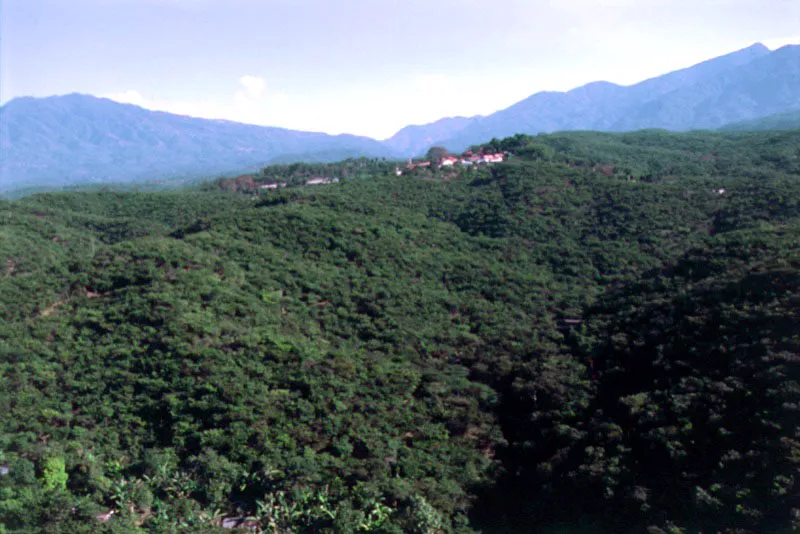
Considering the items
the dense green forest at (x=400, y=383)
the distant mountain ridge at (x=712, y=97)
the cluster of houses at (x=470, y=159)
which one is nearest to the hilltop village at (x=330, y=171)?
the cluster of houses at (x=470, y=159)

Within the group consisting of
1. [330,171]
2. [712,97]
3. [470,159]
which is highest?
[712,97]

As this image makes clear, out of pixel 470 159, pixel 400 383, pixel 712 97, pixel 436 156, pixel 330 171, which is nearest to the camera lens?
pixel 400 383

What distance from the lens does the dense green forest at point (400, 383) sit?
11500mm

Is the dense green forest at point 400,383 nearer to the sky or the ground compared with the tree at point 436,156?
nearer to the ground

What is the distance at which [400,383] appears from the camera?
669 inches

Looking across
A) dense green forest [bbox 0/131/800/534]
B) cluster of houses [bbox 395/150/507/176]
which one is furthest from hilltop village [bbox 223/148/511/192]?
dense green forest [bbox 0/131/800/534]

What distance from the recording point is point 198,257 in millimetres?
21750

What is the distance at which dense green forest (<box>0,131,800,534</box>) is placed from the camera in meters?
11.5

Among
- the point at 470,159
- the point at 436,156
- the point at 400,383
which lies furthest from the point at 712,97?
the point at 400,383

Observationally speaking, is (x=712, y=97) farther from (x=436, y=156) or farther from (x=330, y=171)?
(x=330, y=171)

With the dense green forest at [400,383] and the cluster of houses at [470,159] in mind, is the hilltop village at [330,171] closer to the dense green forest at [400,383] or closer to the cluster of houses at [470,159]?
the cluster of houses at [470,159]

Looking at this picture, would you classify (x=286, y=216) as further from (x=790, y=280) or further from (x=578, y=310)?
(x=790, y=280)

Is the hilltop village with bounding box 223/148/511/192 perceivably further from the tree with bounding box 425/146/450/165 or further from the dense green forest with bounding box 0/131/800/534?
the dense green forest with bounding box 0/131/800/534

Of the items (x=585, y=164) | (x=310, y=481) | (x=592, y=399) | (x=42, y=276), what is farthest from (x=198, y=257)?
(x=585, y=164)
